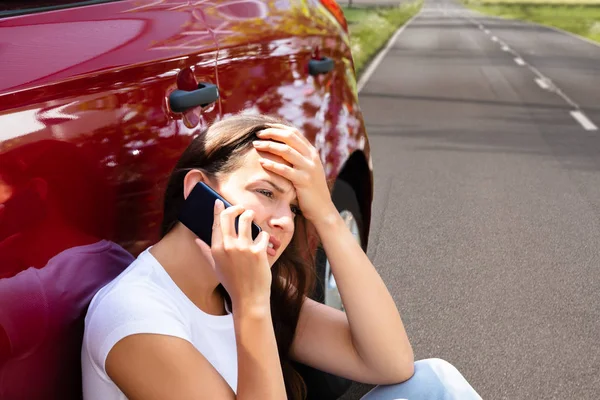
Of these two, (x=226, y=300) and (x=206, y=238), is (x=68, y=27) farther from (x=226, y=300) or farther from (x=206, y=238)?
(x=226, y=300)

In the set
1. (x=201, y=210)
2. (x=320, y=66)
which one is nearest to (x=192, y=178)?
(x=201, y=210)

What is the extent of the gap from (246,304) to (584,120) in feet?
36.6

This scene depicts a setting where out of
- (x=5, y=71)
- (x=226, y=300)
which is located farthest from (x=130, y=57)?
(x=226, y=300)

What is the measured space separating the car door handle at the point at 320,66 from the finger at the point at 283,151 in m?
1.08

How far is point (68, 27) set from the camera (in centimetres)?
187

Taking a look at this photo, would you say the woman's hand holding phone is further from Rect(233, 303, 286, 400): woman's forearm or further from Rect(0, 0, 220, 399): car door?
Rect(0, 0, 220, 399): car door

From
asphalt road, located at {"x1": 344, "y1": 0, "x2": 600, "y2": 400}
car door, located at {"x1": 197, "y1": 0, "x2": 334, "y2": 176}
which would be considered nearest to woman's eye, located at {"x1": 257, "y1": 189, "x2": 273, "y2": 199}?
car door, located at {"x1": 197, "y1": 0, "x2": 334, "y2": 176}

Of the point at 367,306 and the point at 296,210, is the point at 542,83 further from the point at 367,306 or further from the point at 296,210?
the point at 296,210

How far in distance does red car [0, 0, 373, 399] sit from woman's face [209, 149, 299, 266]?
23 centimetres

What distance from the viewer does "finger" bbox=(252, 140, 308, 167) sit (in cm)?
194

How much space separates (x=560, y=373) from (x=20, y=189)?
2853 mm

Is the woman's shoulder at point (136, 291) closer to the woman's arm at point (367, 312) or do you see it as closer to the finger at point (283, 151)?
the finger at point (283, 151)

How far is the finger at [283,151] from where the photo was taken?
1.94 metres

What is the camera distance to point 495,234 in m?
6.14
